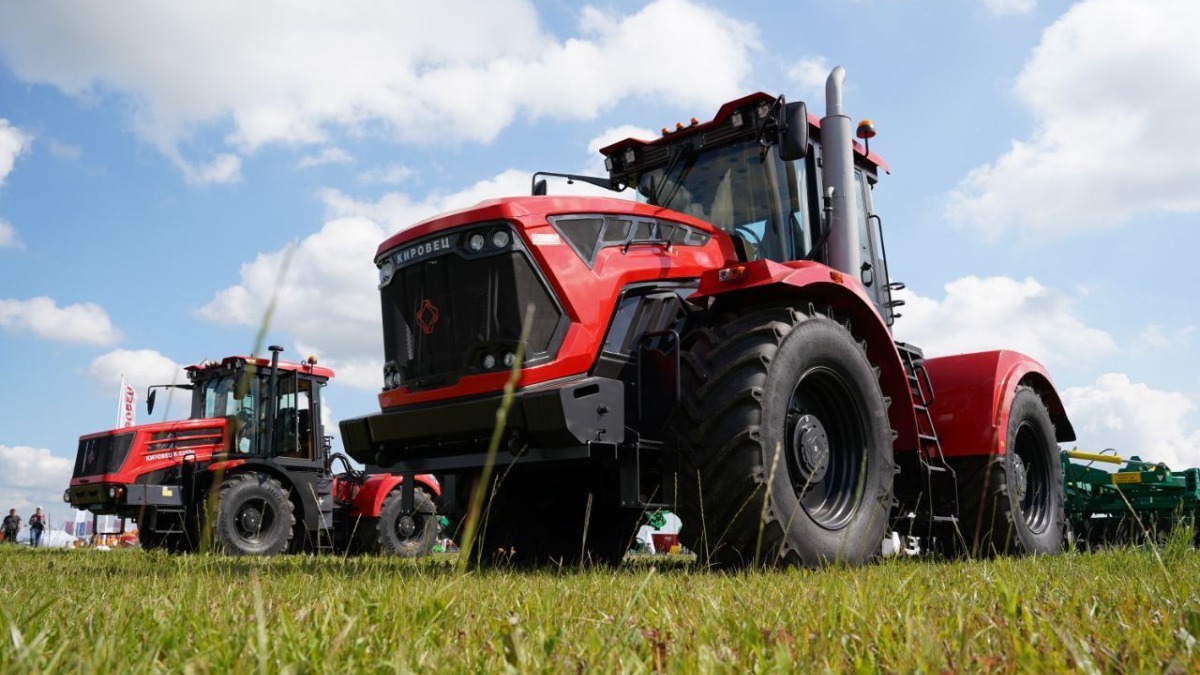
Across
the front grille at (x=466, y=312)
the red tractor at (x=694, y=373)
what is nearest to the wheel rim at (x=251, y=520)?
the red tractor at (x=694, y=373)

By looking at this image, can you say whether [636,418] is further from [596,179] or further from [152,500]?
[152,500]

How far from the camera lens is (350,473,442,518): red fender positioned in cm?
1270

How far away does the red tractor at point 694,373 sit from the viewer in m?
4.40

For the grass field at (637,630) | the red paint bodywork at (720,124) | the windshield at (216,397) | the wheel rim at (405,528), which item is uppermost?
the red paint bodywork at (720,124)

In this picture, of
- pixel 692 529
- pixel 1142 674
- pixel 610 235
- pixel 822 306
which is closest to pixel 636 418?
pixel 692 529

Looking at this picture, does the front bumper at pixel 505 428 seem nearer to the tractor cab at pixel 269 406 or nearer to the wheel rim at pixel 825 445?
the wheel rim at pixel 825 445

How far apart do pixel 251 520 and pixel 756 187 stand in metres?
8.35

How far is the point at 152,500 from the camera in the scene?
11500 mm

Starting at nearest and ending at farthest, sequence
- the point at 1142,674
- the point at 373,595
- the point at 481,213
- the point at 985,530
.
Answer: the point at 1142,674 → the point at 373,595 → the point at 481,213 → the point at 985,530

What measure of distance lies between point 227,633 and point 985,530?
18.0 ft

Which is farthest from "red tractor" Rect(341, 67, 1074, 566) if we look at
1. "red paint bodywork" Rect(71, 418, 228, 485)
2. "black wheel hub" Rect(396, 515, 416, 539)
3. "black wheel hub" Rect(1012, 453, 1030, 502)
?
"red paint bodywork" Rect(71, 418, 228, 485)

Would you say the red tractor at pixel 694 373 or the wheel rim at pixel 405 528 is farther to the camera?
the wheel rim at pixel 405 528

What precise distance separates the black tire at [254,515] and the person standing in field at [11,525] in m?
16.4

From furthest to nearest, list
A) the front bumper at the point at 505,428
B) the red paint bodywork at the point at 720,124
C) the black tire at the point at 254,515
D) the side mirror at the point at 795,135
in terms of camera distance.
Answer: the black tire at the point at 254,515, the red paint bodywork at the point at 720,124, the side mirror at the point at 795,135, the front bumper at the point at 505,428
